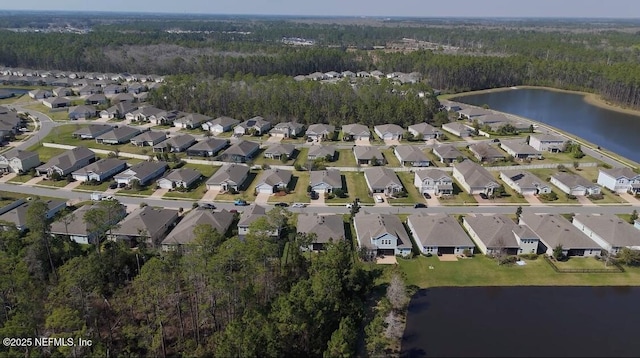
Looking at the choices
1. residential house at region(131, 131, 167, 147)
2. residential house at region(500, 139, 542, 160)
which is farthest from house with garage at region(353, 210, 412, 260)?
residential house at region(131, 131, 167, 147)

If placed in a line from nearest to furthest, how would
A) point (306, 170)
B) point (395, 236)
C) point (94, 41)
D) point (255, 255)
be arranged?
point (255, 255) < point (395, 236) < point (306, 170) < point (94, 41)

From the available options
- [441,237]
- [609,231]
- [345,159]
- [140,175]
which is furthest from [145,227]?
[609,231]

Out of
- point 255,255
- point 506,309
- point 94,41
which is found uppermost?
point 94,41

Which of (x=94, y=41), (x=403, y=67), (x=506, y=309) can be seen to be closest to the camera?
(x=506, y=309)

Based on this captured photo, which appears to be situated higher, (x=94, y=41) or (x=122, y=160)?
(x=94, y=41)

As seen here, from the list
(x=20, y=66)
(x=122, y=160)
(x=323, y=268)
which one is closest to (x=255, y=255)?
(x=323, y=268)

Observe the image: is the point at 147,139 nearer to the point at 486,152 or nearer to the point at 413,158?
the point at 413,158

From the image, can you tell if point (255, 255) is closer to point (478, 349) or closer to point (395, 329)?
point (395, 329)
